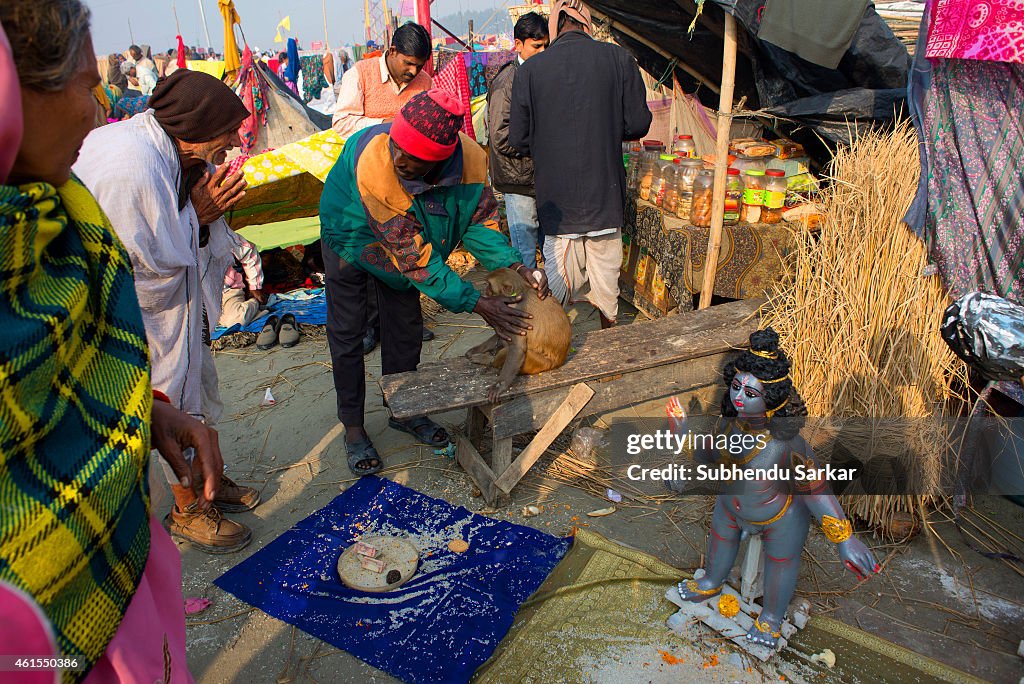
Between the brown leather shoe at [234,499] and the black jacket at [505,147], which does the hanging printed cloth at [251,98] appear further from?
the brown leather shoe at [234,499]

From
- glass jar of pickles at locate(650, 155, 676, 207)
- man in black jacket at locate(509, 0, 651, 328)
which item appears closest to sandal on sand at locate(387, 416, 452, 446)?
man in black jacket at locate(509, 0, 651, 328)

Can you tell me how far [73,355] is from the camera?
3.15ft

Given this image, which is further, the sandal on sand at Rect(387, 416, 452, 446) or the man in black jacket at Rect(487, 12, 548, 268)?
the man in black jacket at Rect(487, 12, 548, 268)

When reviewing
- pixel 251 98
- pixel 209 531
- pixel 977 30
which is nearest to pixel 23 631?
pixel 209 531

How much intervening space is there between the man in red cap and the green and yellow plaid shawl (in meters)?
2.04

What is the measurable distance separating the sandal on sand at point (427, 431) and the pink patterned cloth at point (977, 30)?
335 centimetres

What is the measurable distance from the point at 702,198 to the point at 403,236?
2.56 metres

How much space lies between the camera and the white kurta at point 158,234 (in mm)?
2480

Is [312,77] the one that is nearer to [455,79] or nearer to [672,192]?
[455,79]

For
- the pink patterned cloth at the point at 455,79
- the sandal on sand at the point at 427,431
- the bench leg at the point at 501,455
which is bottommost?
the sandal on sand at the point at 427,431

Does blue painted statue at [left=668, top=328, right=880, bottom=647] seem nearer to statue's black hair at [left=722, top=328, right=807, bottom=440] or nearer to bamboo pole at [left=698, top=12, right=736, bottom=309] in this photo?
statue's black hair at [left=722, top=328, right=807, bottom=440]

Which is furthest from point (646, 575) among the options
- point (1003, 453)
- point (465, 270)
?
point (465, 270)

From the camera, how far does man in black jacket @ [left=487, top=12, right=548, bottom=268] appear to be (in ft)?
16.0

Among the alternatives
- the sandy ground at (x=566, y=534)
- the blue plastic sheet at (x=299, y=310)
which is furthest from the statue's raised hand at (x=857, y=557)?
the blue plastic sheet at (x=299, y=310)
